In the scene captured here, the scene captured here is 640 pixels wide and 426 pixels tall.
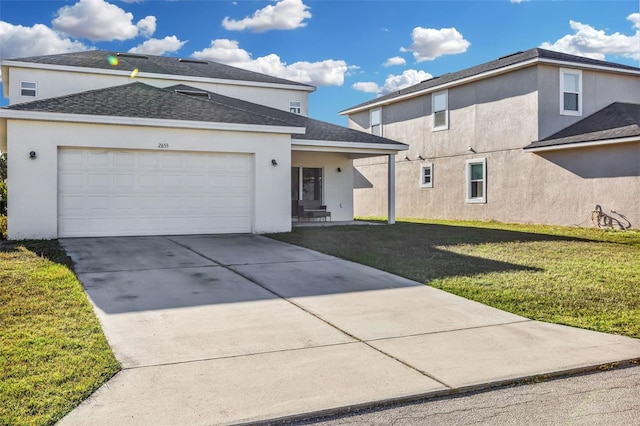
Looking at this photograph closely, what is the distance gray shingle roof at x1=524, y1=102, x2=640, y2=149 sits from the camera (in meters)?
17.0

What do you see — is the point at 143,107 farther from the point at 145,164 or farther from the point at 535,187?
the point at 535,187

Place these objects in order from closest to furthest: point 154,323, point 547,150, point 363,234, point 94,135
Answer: point 154,323
point 94,135
point 363,234
point 547,150

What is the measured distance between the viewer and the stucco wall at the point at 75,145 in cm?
1267

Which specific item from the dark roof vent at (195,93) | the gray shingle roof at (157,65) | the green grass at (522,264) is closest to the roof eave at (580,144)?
the green grass at (522,264)

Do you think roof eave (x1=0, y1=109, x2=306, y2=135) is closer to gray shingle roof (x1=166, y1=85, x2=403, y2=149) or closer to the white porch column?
gray shingle roof (x1=166, y1=85, x2=403, y2=149)

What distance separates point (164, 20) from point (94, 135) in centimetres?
954

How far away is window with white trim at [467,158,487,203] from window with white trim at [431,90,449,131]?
85.7 inches

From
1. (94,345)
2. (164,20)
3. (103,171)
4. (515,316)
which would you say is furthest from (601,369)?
(164,20)

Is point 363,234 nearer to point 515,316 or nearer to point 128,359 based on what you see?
point 515,316

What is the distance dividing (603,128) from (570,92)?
2348 mm

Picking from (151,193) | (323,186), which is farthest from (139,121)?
(323,186)

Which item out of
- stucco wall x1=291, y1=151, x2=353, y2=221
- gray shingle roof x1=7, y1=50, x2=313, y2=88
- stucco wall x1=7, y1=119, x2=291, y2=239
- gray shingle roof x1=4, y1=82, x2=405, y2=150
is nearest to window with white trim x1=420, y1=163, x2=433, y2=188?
stucco wall x1=291, y1=151, x2=353, y2=221

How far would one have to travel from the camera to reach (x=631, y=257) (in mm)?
11094

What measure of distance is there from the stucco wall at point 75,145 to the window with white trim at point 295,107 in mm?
8534
